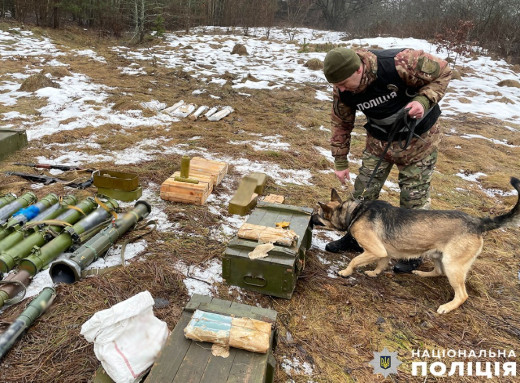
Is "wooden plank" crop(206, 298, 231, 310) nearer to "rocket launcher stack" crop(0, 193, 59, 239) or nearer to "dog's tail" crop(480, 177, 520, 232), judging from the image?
"rocket launcher stack" crop(0, 193, 59, 239)

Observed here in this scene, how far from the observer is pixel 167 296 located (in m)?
3.07

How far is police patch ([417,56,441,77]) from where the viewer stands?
3.19 meters

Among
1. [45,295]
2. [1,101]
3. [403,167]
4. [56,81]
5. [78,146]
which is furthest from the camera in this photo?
[56,81]

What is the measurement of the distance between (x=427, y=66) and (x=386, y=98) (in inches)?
17.5

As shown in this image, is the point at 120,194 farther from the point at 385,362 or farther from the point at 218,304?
the point at 385,362

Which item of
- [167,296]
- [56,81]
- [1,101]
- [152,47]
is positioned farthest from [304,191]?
[152,47]

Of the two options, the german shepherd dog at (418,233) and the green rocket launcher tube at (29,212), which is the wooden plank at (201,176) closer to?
the green rocket launcher tube at (29,212)

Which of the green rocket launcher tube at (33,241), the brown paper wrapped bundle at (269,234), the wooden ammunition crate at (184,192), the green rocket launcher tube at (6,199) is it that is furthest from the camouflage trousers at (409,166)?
the green rocket launcher tube at (6,199)

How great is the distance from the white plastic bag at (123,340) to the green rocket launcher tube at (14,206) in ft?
7.64

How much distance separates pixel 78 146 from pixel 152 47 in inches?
510

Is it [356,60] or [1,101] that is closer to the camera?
[356,60]

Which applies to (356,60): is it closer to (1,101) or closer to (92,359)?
(92,359)

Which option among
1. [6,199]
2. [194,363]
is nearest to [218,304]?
[194,363]

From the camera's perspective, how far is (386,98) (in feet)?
11.2
